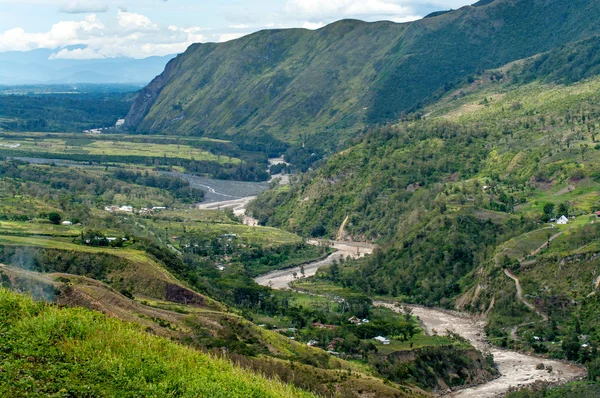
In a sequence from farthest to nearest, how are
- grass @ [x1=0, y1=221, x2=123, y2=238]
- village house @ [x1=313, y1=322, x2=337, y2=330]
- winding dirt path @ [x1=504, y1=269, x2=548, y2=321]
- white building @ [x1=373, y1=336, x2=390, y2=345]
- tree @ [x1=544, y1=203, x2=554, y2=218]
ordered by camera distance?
tree @ [x1=544, y1=203, x2=554, y2=218], winding dirt path @ [x1=504, y1=269, x2=548, y2=321], village house @ [x1=313, y1=322, x2=337, y2=330], grass @ [x1=0, y1=221, x2=123, y2=238], white building @ [x1=373, y1=336, x2=390, y2=345]

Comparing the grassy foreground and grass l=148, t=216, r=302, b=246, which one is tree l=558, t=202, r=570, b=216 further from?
the grassy foreground

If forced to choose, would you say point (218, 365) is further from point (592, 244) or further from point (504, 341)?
point (592, 244)

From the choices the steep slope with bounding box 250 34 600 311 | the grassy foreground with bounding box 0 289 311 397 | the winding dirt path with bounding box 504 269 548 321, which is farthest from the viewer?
the steep slope with bounding box 250 34 600 311

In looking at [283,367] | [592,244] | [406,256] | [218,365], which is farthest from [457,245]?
[218,365]

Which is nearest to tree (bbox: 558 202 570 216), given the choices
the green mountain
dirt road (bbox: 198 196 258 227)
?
the green mountain

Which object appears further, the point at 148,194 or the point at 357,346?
the point at 148,194
